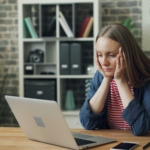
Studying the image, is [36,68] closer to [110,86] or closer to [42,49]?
[42,49]

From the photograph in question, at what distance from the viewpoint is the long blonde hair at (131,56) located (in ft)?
6.68

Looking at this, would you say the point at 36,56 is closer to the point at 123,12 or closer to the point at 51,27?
the point at 51,27

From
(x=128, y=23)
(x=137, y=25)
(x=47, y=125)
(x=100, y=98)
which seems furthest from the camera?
(x=137, y=25)

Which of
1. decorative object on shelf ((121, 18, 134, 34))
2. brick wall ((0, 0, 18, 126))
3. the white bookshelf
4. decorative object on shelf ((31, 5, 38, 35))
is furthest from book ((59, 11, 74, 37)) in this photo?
brick wall ((0, 0, 18, 126))

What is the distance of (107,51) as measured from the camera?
2020 mm

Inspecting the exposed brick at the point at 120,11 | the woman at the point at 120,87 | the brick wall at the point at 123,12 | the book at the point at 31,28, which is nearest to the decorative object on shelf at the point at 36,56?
the book at the point at 31,28

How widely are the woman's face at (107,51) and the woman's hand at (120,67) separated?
0.07 ft

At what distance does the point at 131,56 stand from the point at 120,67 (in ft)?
0.30

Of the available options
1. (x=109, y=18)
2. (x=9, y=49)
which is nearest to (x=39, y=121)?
(x=109, y=18)

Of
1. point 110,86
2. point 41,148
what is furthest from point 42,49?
point 41,148

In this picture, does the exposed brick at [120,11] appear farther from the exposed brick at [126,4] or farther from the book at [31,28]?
the book at [31,28]

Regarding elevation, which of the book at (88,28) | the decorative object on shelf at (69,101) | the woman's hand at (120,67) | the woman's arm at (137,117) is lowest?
the decorative object on shelf at (69,101)

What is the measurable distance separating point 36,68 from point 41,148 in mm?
2691

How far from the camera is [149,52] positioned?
14.2 feet
